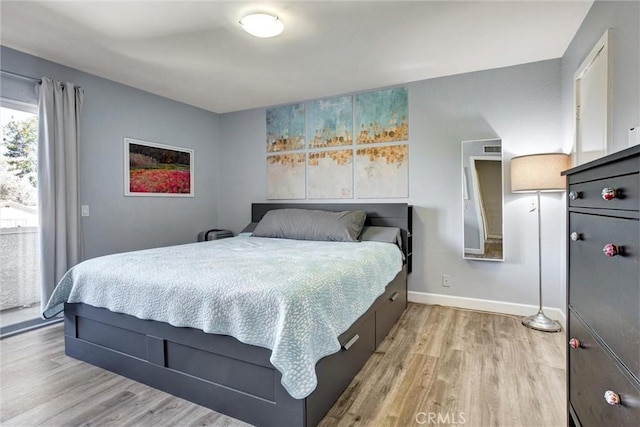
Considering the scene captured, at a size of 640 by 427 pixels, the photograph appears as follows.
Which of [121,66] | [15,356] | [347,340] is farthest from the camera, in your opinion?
[121,66]

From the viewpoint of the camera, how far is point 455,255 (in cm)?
342

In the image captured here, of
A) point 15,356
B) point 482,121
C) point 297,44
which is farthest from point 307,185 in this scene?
point 15,356

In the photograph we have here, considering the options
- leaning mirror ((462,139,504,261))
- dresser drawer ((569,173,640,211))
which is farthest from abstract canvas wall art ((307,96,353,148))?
dresser drawer ((569,173,640,211))

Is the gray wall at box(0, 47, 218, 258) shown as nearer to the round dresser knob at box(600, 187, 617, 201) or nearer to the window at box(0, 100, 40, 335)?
the window at box(0, 100, 40, 335)

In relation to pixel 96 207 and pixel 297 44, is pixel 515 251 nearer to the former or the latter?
pixel 297 44

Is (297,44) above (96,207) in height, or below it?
above

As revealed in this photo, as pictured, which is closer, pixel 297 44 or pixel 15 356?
pixel 15 356

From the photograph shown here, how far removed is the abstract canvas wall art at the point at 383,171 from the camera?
3629 mm

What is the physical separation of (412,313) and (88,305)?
9.01ft

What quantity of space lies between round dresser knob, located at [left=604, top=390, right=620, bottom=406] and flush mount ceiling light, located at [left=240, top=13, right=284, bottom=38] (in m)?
2.54

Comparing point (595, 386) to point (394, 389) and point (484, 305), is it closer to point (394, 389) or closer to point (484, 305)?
point (394, 389)

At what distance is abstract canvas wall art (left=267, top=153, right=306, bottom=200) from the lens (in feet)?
13.9

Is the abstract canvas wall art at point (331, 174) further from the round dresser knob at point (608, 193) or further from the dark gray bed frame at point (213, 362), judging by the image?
the round dresser knob at point (608, 193)

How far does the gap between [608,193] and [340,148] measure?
10.6ft
